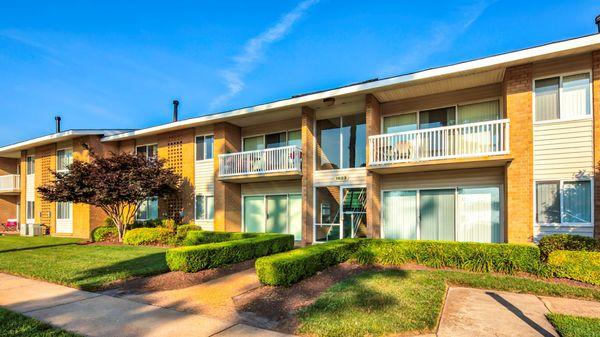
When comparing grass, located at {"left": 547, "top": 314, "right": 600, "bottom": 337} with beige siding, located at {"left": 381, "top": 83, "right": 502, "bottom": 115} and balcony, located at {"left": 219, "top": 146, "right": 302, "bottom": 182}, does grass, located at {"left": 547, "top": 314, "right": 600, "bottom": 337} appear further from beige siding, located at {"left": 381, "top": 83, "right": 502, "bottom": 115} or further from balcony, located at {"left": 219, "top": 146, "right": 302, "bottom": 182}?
balcony, located at {"left": 219, "top": 146, "right": 302, "bottom": 182}

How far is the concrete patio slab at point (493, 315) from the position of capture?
4.83 meters

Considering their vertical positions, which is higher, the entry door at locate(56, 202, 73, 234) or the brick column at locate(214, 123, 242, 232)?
the brick column at locate(214, 123, 242, 232)

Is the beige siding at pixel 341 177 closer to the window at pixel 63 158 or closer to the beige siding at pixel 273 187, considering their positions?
the beige siding at pixel 273 187

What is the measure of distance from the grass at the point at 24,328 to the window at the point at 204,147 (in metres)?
12.5

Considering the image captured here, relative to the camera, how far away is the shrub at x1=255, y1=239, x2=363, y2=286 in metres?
6.95

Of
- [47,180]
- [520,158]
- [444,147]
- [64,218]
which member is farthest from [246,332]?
[47,180]

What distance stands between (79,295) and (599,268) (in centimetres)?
1106

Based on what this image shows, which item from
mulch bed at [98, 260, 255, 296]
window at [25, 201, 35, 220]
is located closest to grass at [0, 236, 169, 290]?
mulch bed at [98, 260, 255, 296]

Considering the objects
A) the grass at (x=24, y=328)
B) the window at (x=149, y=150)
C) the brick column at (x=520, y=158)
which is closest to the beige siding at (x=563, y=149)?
the brick column at (x=520, y=158)

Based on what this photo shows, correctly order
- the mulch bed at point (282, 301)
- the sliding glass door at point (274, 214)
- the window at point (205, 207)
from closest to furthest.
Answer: the mulch bed at point (282, 301), the sliding glass door at point (274, 214), the window at point (205, 207)

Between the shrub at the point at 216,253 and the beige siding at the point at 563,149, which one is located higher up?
the beige siding at the point at 563,149

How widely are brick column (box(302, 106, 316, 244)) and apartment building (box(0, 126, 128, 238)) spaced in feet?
38.6

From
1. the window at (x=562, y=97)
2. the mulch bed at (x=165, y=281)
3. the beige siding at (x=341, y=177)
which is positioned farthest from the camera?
the beige siding at (x=341, y=177)

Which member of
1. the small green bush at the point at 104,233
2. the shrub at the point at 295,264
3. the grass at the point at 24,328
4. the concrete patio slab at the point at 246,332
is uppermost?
the shrub at the point at 295,264
